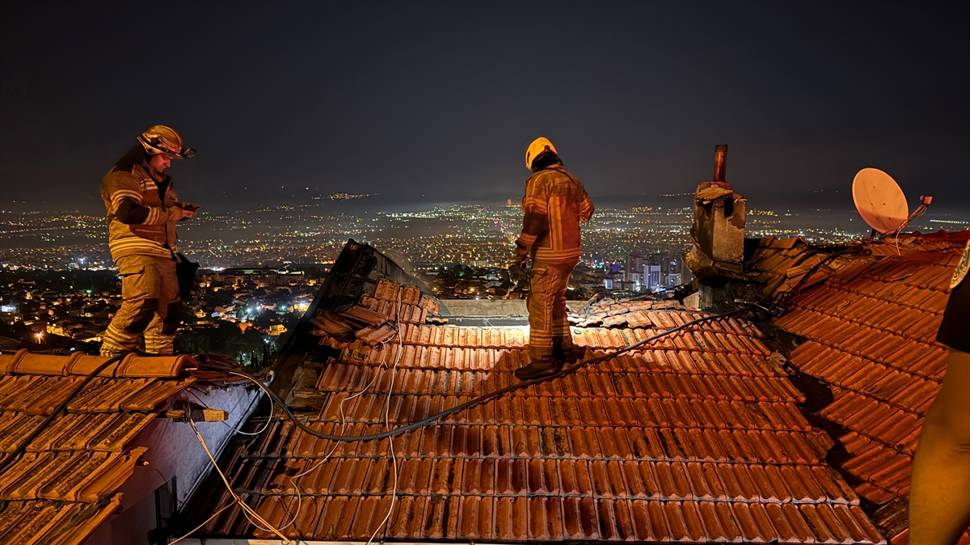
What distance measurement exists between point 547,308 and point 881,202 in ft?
16.5

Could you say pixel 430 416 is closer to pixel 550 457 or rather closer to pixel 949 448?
pixel 550 457

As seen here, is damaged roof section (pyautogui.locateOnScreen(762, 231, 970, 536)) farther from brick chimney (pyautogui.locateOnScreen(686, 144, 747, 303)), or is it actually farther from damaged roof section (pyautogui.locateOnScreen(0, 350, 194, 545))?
damaged roof section (pyautogui.locateOnScreen(0, 350, 194, 545))

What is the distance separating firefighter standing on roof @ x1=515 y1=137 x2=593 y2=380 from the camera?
505 cm

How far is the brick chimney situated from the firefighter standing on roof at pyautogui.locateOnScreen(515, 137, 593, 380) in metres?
3.13

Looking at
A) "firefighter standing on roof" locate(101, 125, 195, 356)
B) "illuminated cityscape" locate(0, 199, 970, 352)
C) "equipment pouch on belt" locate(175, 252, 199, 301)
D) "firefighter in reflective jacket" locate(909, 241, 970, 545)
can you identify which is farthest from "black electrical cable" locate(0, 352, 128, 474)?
"firefighter in reflective jacket" locate(909, 241, 970, 545)

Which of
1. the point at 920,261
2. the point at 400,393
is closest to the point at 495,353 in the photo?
the point at 400,393

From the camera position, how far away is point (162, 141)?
4.91 metres

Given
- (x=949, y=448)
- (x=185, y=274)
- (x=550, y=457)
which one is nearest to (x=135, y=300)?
(x=185, y=274)

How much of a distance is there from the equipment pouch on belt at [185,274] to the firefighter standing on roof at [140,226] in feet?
0.83

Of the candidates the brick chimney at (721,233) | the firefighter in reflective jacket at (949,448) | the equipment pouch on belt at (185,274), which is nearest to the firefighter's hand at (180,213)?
the equipment pouch on belt at (185,274)

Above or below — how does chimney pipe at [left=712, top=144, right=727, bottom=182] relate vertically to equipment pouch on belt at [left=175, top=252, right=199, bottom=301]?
above

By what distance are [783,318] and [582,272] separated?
41.5ft

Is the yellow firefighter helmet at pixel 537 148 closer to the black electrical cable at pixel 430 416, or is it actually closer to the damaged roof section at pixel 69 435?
the black electrical cable at pixel 430 416

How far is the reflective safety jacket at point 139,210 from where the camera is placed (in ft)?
15.5
